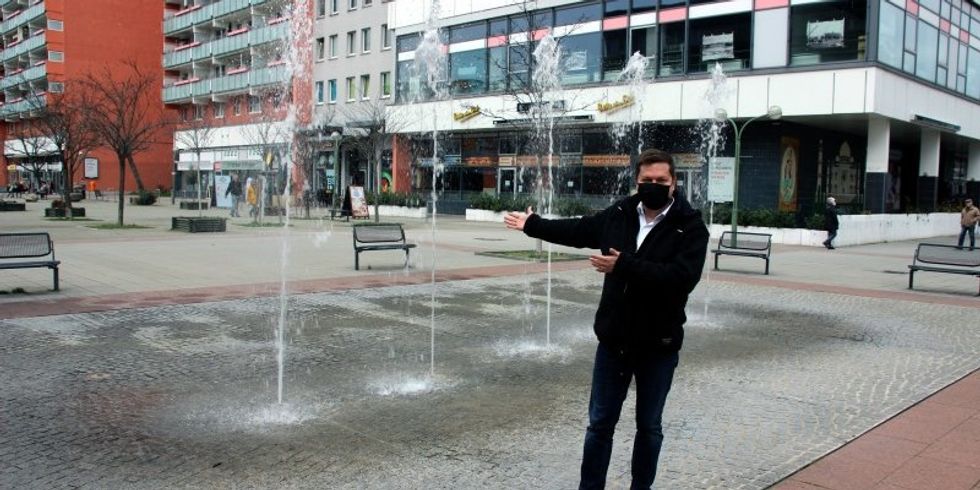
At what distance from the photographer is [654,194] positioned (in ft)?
11.7

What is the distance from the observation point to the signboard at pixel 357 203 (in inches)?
1273

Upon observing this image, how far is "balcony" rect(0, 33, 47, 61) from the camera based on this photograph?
68.1 m

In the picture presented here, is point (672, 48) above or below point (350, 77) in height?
below

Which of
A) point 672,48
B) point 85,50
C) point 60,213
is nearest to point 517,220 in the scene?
point 672,48

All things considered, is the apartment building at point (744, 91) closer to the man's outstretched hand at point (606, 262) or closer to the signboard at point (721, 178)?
the signboard at point (721, 178)

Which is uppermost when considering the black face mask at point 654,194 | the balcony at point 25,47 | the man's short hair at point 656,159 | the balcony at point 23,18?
the balcony at point 23,18

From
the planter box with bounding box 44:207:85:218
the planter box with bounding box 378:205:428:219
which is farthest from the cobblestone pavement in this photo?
the planter box with bounding box 378:205:428:219

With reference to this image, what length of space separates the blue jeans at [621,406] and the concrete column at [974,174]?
43.6 metres

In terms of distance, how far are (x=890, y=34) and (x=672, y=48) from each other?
25.5ft

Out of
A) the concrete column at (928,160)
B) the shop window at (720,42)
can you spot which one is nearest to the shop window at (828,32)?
Answer: the shop window at (720,42)

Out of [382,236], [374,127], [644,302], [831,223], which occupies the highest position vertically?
[374,127]

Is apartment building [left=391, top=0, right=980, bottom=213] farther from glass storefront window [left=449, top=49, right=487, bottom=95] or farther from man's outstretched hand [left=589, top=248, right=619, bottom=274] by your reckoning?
man's outstretched hand [left=589, top=248, right=619, bottom=274]

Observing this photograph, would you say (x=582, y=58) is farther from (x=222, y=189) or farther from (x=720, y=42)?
(x=222, y=189)

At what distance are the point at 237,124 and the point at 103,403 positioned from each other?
188 feet
